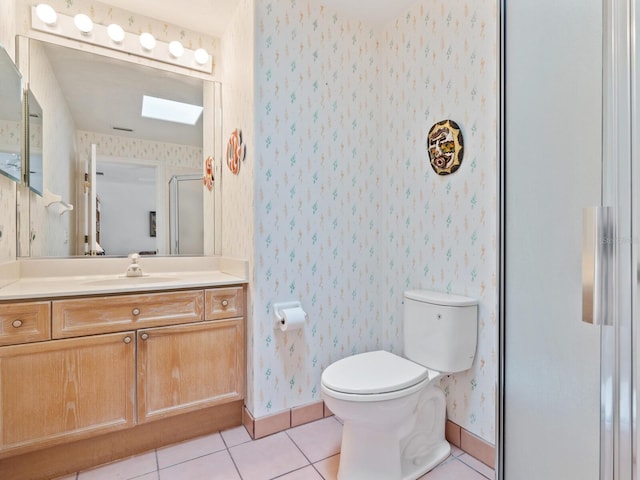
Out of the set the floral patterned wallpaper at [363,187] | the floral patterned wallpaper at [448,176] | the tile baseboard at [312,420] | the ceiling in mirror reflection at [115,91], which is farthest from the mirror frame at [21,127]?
the floral patterned wallpaper at [448,176]

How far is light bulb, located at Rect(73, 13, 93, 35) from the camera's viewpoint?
1840 mm

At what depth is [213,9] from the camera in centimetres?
195

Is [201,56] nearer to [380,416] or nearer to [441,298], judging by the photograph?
[441,298]

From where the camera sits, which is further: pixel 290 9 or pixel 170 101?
pixel 170 101

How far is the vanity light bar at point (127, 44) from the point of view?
1.81m

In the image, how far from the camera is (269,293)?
5.78ft

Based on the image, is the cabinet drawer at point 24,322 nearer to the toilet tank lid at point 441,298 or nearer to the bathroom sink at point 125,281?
the bathroom sink at point 125,281

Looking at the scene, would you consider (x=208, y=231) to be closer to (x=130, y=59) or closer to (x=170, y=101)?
(x=170, y=101)

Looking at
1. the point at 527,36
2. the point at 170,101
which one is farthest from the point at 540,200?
the point at 170,101

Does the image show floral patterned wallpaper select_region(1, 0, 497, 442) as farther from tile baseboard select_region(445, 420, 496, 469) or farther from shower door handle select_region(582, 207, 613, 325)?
shower door handle select_region(582, 207, 613, 325)

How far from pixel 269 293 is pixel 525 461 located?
1246 mm

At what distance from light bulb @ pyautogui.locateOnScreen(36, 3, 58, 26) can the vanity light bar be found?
0.01 m

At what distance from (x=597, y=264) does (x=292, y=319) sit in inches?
51.6

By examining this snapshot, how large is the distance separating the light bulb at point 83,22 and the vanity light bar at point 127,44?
0.05ft
